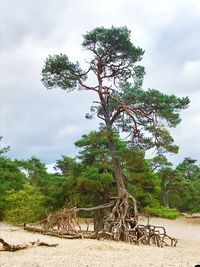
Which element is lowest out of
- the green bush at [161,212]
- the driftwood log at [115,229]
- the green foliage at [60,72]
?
the driftwood log at [115,229]

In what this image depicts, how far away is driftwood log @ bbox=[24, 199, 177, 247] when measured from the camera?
17938mm

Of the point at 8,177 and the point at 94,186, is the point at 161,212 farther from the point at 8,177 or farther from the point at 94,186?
the point at 8,177

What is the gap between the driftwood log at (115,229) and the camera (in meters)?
17.9

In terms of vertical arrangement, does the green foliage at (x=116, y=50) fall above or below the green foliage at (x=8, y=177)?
above

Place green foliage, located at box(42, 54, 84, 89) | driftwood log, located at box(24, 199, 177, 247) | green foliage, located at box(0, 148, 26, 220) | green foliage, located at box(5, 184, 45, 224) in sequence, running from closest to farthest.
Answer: driftwood log, located at box(24, 199, 177, 247)
green foliage, located at box(42, 54, 84, 89)
green foliage, located at box(5, 184, 45, 224)
green foliage, located at box(0, 148, 26, 220)

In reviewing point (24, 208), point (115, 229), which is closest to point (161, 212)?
point (115, 229)

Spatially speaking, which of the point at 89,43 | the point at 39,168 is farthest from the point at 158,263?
the point at 39,168

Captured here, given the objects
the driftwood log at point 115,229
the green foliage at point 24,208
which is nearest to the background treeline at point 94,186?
the green foliage at point 24,208

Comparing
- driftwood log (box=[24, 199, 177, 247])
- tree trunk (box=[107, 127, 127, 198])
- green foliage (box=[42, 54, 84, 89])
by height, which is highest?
green foliage (box=[42, 54, 84, 89])

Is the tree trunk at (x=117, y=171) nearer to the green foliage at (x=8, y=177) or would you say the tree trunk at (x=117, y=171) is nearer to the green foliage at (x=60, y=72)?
the green foliage at (x=60, y=72)

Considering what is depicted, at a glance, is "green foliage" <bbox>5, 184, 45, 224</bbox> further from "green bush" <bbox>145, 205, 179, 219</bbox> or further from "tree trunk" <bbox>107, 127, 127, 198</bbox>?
"tree trunk" <bbox>107, 127, 127, 198</bbox>

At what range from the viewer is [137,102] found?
19562 mm

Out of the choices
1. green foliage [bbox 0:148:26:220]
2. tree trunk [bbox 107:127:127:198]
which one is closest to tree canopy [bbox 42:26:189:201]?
tree trunk [bbox 107:127:127:198]

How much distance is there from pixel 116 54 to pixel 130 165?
5683 millimetres
